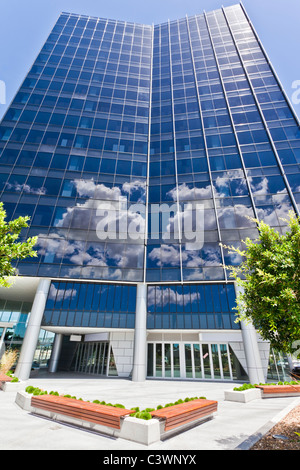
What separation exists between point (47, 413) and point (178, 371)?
62.6 ft

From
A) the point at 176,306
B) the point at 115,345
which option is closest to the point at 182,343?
the point at 176,306

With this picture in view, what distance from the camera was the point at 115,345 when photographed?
25.1m

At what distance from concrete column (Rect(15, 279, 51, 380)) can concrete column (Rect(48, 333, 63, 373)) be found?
830 centimetres

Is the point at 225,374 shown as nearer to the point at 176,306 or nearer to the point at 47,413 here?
the point at 176,306

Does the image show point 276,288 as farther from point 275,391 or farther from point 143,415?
point 275,391

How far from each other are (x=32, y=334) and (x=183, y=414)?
62.3ft

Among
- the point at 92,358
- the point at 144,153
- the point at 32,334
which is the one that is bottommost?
the point at 92,358

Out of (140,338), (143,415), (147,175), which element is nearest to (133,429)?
(143,415)

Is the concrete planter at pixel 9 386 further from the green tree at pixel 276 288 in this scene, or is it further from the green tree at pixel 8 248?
the green tree at pixel 276 288

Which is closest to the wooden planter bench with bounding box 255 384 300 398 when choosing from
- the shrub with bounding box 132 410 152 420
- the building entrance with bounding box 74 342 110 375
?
the shrub with bounding box 132 410 152 420

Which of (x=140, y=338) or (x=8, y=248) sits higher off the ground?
(x=8, y=248)

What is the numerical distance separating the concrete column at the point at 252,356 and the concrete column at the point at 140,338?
9.80 meters

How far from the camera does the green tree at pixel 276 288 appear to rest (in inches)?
273

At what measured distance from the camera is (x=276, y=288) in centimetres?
743
